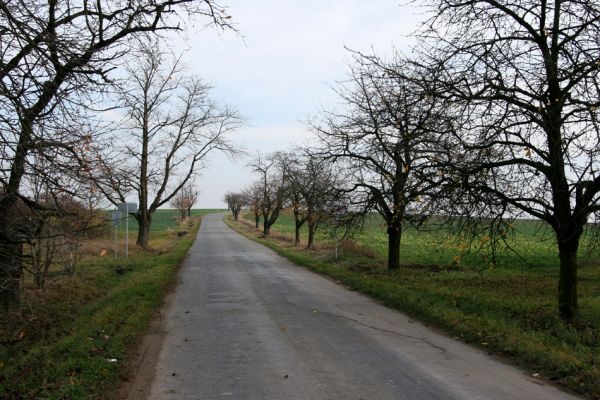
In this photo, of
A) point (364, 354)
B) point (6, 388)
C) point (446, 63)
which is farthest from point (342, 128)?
point (6, 388)

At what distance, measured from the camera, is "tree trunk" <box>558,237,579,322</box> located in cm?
1004

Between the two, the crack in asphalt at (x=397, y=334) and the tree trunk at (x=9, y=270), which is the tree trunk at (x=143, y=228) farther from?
the crack in asphalt at (x=397, y=334)

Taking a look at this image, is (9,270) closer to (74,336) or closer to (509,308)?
(74,336)

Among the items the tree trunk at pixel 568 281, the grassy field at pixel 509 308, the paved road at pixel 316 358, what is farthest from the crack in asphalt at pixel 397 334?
the tree trunk at pixel 568 281

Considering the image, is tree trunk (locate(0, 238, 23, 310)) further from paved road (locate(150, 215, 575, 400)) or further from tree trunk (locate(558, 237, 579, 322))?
tree trunk (locate(558, 237, 579, 322))

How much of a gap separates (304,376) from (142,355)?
242 centimetres

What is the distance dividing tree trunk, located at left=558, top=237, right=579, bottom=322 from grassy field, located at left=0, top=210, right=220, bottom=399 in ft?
26.1

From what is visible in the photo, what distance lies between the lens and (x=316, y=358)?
6.97 m

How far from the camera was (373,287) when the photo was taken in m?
13.9

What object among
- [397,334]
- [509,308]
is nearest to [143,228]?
[509,308]

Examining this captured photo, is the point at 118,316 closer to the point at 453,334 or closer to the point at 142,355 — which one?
the point at 142,355

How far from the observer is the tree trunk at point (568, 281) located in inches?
395

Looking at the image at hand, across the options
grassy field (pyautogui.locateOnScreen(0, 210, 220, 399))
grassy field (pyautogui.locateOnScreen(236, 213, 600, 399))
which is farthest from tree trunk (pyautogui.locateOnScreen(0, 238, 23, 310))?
grassy field (pyautogui.locateOnScreen(236, 213, 600, 399))

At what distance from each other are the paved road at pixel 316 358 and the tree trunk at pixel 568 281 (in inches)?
120
